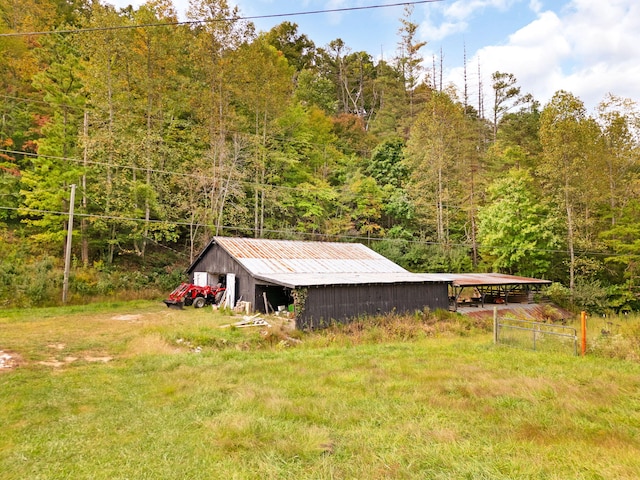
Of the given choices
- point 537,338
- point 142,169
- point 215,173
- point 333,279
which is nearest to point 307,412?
point 537,338

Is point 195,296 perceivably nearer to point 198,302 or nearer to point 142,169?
point 198,302

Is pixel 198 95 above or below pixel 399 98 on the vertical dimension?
below

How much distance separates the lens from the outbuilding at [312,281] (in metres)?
15.8

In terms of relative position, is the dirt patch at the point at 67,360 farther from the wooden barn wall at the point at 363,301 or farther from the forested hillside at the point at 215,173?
the forested hillside at the point at 215,173

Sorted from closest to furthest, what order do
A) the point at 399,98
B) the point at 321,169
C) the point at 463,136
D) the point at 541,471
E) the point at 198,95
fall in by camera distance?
the point at 541,471
the point at 198,95
the point at 463,136
the point at 321,169
the point at 399,98

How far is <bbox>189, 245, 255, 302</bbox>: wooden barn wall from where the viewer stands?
18.1 metres

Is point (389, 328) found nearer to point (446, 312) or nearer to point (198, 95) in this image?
Answer: point (446, 312)

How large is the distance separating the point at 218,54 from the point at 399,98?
24942mm

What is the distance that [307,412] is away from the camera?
6.03 metres

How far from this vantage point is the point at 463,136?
30875 millimetres

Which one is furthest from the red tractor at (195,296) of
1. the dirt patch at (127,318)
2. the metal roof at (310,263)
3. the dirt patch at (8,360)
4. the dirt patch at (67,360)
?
the dirt patch at (8,360)

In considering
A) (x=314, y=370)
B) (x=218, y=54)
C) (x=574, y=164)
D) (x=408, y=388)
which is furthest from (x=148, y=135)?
(x=574, y=164)

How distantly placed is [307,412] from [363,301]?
11.5 meters

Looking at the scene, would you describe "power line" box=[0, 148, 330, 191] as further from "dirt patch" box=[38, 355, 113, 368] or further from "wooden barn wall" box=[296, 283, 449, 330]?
"dirt patch" box=[38, 355, 113, 368]
